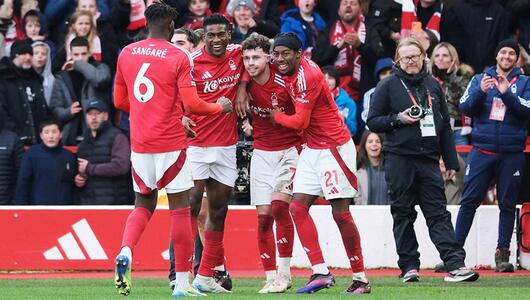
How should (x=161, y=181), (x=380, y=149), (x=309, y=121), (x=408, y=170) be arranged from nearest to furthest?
(x=161, y=181) < (x=309, y=121) < (x=408, y=170) < (x=380, y=149)

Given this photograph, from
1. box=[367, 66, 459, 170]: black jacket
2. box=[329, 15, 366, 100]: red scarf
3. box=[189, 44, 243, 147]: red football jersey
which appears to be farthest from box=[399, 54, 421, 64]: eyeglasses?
box=[329, 15, 366, 100]: red scarf

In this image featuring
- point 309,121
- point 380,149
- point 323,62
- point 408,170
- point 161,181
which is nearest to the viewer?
point 161,181

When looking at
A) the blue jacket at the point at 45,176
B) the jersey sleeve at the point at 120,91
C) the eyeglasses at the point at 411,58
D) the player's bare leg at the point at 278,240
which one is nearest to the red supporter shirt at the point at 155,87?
the jersey sleeve at the point at 120,91

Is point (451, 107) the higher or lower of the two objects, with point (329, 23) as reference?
lower

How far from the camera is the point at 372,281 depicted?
45.3ft

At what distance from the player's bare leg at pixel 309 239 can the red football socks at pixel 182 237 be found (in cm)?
118

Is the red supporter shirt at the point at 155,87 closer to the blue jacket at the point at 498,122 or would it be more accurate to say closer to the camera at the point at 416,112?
the camera at the point at 416,112

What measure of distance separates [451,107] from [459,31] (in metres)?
1.74

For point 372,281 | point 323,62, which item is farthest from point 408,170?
point 323,62

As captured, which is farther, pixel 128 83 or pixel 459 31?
pixel 459 31

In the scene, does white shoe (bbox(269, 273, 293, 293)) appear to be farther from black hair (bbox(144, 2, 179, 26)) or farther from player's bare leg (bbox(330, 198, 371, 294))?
black hair (bbox(144, 2, 179, 26))

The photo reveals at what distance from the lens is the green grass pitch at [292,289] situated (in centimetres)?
1157

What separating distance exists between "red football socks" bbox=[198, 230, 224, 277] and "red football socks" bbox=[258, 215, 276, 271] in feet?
1.31

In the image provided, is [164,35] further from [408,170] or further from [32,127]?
[32,127]
